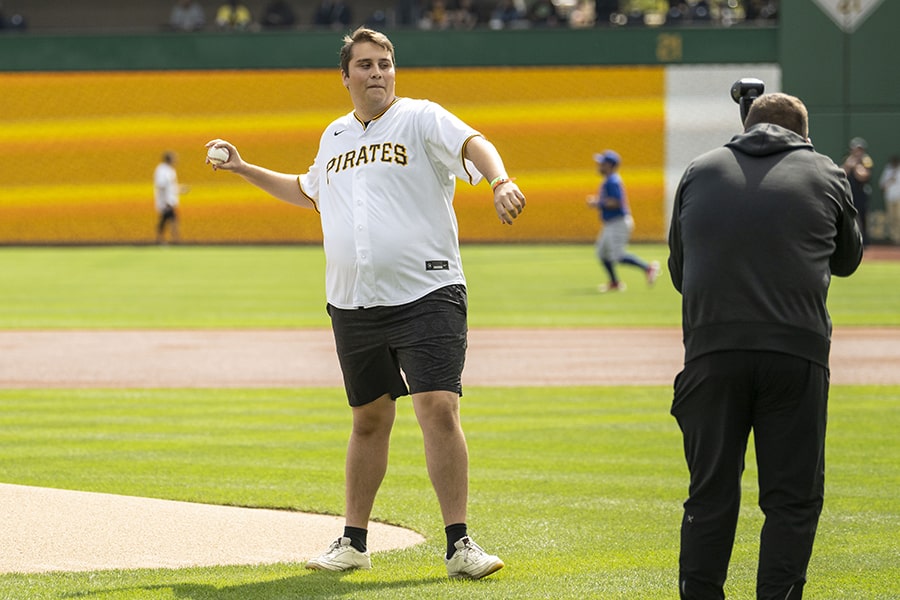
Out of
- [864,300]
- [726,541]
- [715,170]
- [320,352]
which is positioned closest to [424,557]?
[726,541]

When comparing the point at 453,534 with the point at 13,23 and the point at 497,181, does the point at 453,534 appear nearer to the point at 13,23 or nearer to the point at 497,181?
the point at 497,181

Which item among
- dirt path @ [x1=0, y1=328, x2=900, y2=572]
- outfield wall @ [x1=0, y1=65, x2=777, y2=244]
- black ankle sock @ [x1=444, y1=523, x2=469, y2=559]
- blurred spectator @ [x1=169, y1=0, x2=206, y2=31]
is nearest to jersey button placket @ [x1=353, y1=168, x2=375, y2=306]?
black ankle sock @ [x1=444, y1=523, x2=469, y2=559]

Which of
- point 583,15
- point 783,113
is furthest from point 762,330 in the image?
point 583,15

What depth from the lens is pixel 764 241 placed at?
15.2 ft

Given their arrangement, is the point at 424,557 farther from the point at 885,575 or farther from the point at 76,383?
the point at 76,383

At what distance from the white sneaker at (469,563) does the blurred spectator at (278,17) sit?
3423 centimetres

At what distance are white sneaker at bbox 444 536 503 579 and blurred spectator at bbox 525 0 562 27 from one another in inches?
1307

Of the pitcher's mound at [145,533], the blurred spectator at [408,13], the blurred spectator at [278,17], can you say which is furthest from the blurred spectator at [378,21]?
the pitcher's mound at [145,533]

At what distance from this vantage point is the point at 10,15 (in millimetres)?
41531

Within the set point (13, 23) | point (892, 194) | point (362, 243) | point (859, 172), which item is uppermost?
point (13, 23)

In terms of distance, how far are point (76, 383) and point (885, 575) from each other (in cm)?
932

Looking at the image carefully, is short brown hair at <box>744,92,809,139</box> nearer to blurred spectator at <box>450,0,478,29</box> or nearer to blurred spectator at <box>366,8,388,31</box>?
blurred spectator at <box>366,8,388,31</box>

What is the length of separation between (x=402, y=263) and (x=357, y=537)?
127cm

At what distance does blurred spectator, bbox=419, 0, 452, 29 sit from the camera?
3906 centimetres
